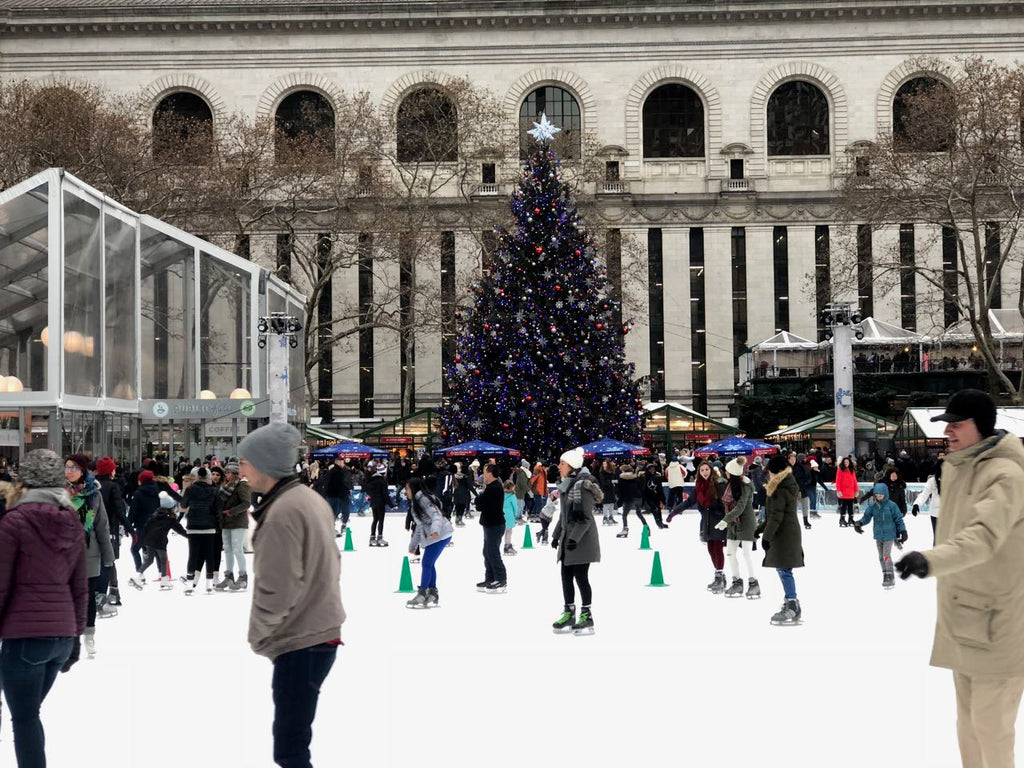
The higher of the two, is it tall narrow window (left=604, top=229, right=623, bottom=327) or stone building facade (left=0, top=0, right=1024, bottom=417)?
stone building facade (left=0, top=0, right=1024, bottom=417)

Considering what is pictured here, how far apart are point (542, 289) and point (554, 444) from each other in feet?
11.8

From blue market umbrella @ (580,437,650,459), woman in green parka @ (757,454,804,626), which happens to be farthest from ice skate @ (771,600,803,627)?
blue market umbrella @ (580,437,650,459)

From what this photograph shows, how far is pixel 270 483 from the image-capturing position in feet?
14.5

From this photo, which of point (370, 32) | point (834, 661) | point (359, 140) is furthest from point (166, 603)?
point (370, 32)

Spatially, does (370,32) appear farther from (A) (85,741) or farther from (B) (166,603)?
(A) (85,741)

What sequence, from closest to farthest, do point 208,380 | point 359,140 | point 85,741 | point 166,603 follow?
point 85,741, point 166,603, point 208,380, point 359,140

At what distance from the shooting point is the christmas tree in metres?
28.3

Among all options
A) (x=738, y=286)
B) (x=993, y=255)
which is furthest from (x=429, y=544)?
(x=738, y=286)

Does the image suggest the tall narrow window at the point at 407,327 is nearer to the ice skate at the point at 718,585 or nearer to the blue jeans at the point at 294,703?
the ice skate at the point at 718,585

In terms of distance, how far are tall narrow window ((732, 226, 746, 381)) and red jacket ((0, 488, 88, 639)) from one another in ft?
174

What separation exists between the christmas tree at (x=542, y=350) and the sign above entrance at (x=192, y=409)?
533 cm

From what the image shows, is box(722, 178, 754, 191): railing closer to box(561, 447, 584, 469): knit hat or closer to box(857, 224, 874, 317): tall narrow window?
box(857, 224, 874, 317): tall narrow window

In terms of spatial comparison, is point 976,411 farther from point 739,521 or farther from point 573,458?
point 739,521

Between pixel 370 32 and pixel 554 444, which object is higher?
pixel 370 32
